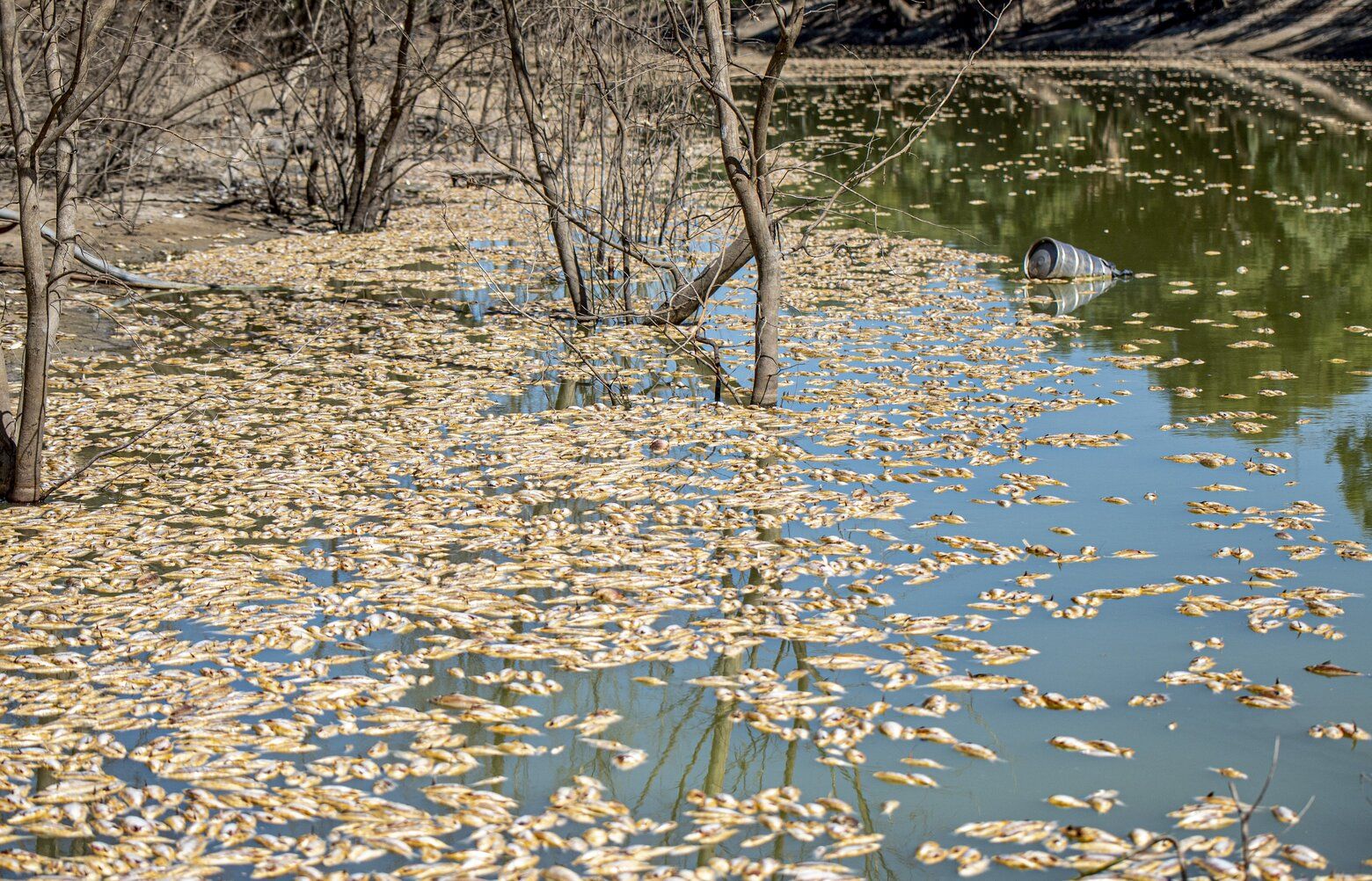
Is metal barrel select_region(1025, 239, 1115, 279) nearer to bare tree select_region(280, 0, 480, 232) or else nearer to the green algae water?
the green algae water

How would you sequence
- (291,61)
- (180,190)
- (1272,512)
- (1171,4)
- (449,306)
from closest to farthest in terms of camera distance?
1. (1272,512)
2. (449,306)
3. (291,61)
4. (180,190)
5. (1171,4)

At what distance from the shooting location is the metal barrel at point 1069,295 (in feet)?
39.0

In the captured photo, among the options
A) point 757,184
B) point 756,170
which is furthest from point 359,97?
point 756,170

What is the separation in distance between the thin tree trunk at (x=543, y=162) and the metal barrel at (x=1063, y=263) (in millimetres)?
4273

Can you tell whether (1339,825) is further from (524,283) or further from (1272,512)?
(524,283)

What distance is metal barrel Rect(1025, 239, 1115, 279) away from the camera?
1287cm

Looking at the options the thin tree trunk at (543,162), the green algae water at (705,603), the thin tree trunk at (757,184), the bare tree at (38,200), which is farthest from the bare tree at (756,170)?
the bare tree at (38,200)

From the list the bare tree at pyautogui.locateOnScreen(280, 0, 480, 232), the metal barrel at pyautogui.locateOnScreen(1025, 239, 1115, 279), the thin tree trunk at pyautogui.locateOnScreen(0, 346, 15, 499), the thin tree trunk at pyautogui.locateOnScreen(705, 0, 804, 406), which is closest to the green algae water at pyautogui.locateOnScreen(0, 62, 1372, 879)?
the thin tree trunk at pyautogui.locateOnScreen(0, 346, 15, 499)

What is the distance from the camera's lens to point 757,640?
5625 millimetres

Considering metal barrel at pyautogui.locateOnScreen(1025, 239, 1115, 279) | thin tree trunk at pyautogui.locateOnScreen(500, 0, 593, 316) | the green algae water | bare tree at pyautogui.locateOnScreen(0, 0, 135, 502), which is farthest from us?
metal barrel at pyautogui.locateOnScreen(1025, 239, 1115, 279)

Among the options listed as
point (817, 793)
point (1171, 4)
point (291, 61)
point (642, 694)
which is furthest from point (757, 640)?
point (1171, 4)

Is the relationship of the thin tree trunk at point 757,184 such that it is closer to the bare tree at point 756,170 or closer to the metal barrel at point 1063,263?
the bare tree at point 756,170

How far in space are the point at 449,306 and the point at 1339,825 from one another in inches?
378

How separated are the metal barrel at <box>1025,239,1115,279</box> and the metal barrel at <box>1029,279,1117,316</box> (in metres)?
Result: 0.11
